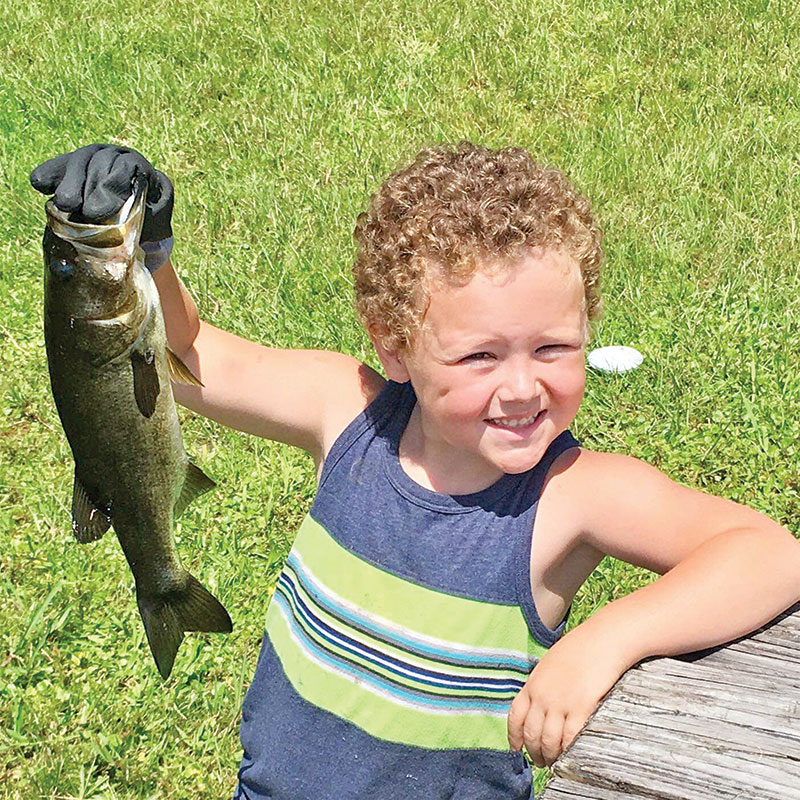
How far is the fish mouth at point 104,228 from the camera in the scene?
6.26ft

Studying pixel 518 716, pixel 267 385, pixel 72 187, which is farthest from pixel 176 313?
pixel 518 716

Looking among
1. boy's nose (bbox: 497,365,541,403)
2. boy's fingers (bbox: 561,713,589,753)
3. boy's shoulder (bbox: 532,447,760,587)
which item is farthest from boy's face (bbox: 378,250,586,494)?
boy's fingers (bbox: 561,713,589,753)

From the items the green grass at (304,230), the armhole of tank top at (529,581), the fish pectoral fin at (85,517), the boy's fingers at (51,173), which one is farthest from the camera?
the green grass at (304,230)

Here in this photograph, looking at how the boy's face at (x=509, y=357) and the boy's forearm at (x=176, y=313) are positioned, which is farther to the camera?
the boy's forearm at (x=176, y=313)

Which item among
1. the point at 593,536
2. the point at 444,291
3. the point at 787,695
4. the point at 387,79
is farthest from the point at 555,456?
the point at 387,79

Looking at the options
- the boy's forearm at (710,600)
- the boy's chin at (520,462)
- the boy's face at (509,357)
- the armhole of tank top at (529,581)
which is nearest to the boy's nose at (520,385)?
the boy's face at (509,357)

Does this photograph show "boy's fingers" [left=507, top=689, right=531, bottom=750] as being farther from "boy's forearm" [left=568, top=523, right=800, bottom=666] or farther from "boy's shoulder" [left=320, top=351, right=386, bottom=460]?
"boy's shoulder" [left=320, top=351, right=386, bottom=460]

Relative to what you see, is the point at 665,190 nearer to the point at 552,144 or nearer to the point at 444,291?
the point at 552,144

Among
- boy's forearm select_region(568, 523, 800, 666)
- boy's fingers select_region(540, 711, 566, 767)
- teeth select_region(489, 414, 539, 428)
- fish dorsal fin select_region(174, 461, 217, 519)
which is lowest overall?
fish dorsal fin select_region(174, 461, 217, 519)

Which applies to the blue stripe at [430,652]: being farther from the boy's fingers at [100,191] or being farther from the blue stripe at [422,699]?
the boy's fingers at [100,191]

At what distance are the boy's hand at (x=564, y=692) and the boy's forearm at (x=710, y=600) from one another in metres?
0.02

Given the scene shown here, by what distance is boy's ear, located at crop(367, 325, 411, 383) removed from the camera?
2.54 metres

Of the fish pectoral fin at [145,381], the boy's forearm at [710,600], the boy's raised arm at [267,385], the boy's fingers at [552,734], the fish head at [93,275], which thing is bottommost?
the boy's raised arm at [267,385]

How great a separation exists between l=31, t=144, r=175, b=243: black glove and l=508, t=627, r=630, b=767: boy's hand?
3.31ft
